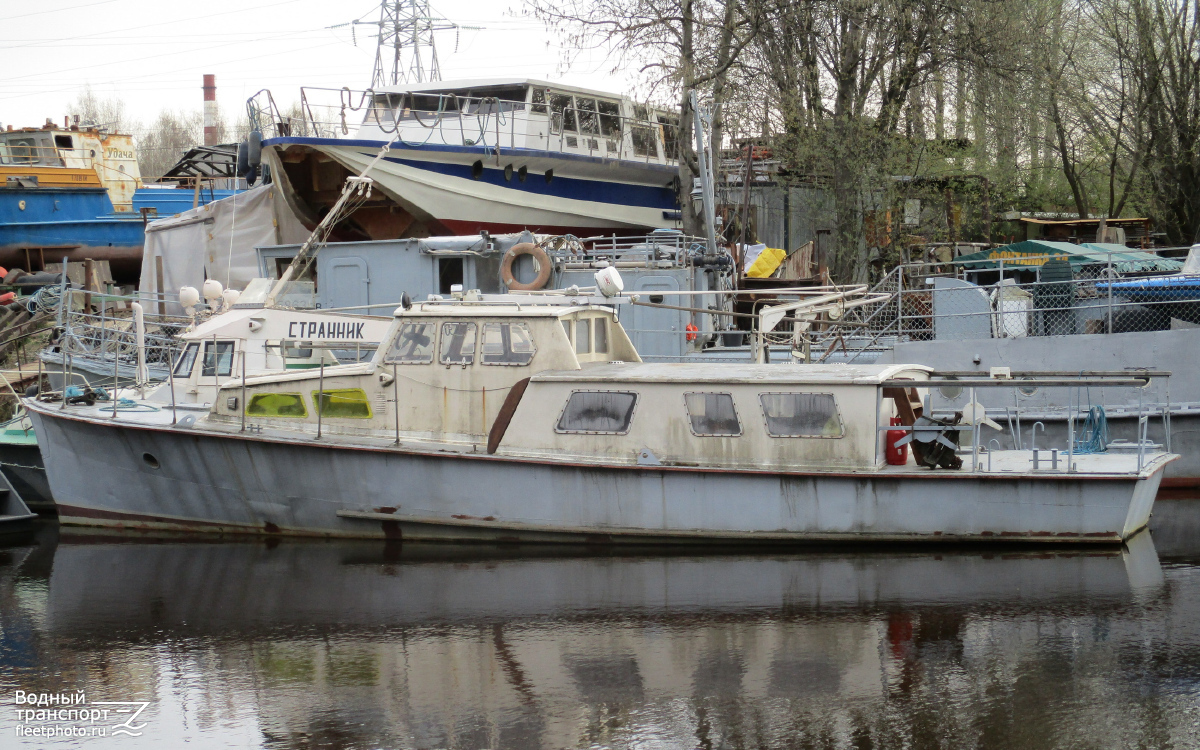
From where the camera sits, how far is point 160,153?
8281 centimetres

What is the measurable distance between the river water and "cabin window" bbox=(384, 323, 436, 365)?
2112 mm

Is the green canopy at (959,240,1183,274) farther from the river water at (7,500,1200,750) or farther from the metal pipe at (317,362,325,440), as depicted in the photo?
the metal pipe at (317,362,325,440)

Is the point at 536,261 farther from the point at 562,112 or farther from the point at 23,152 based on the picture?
the point at 23,152

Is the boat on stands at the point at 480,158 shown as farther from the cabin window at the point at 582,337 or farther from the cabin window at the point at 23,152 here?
the cabin window at the point at 23,152

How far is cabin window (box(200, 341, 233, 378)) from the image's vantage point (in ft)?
45.4

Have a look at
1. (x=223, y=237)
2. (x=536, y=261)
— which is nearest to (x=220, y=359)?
(x=536, y=261)

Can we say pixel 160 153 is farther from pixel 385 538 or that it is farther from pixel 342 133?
pixel 385 538

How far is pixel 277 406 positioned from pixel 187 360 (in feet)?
8.87

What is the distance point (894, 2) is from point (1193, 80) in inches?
320

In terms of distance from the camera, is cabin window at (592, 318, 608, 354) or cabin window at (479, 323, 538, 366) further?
cabin window at (592, 318, 608, 354)

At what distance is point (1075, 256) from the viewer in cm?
1848

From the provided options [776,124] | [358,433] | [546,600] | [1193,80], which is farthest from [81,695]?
[1193,80]

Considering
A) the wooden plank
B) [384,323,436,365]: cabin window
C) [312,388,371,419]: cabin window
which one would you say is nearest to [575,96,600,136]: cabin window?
[384,323,436,365]: cabin window

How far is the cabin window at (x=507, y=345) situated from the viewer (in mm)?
11586
